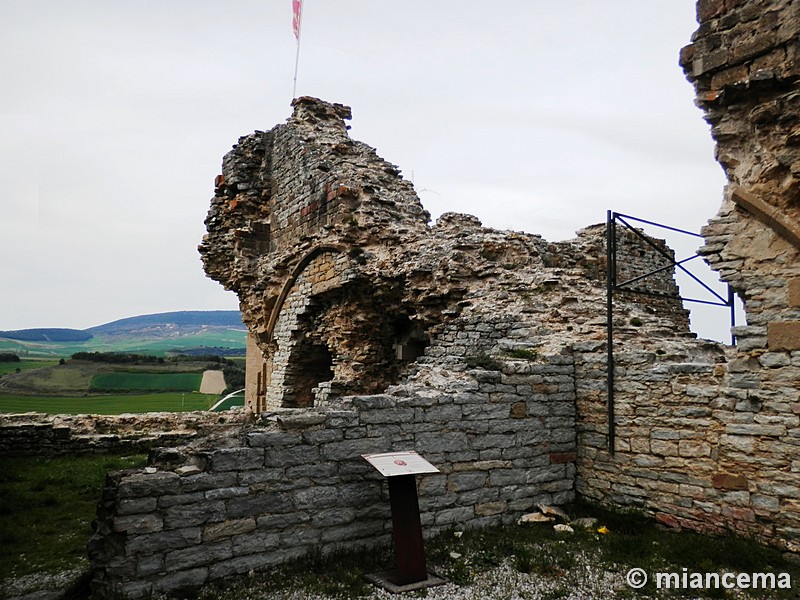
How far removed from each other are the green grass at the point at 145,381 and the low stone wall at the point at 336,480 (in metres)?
12.3

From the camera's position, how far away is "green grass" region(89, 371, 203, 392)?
1598 centimetres

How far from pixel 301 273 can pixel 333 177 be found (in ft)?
6.88

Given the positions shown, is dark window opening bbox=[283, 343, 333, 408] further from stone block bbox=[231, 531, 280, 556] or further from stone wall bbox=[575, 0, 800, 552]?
stone wall bbox=[575, 0, 800, 552]

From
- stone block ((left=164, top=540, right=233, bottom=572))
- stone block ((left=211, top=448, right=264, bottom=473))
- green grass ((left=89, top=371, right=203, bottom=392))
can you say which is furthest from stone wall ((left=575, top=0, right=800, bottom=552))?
green grass ((left=89, top=371, right=203, bottom=392))

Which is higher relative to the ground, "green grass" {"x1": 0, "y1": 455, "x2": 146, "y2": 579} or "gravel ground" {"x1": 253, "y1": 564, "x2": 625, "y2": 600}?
"gravel ground" {"x1": 253, "y1": 564, "x2": 625, "y2": 600}

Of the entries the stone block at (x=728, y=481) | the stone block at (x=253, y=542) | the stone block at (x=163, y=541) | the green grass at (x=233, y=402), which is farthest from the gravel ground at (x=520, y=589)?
the green grass at (x=233, y=402)

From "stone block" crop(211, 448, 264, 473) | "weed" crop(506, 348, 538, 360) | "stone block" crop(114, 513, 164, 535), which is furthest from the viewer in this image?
"weed" crop(506, 348, 538, 360)

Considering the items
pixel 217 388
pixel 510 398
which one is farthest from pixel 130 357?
pixel 510 398

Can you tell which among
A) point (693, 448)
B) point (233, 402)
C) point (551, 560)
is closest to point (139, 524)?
point (551, 560)

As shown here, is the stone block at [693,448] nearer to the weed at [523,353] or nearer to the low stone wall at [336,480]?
the low stone wall at [336,480]

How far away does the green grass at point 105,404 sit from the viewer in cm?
1283

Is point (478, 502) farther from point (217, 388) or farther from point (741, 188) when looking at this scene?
point (217, 388)

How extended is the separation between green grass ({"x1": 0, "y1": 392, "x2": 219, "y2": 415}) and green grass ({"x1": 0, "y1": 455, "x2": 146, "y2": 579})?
2.57 m

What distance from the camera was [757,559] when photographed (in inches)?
196
